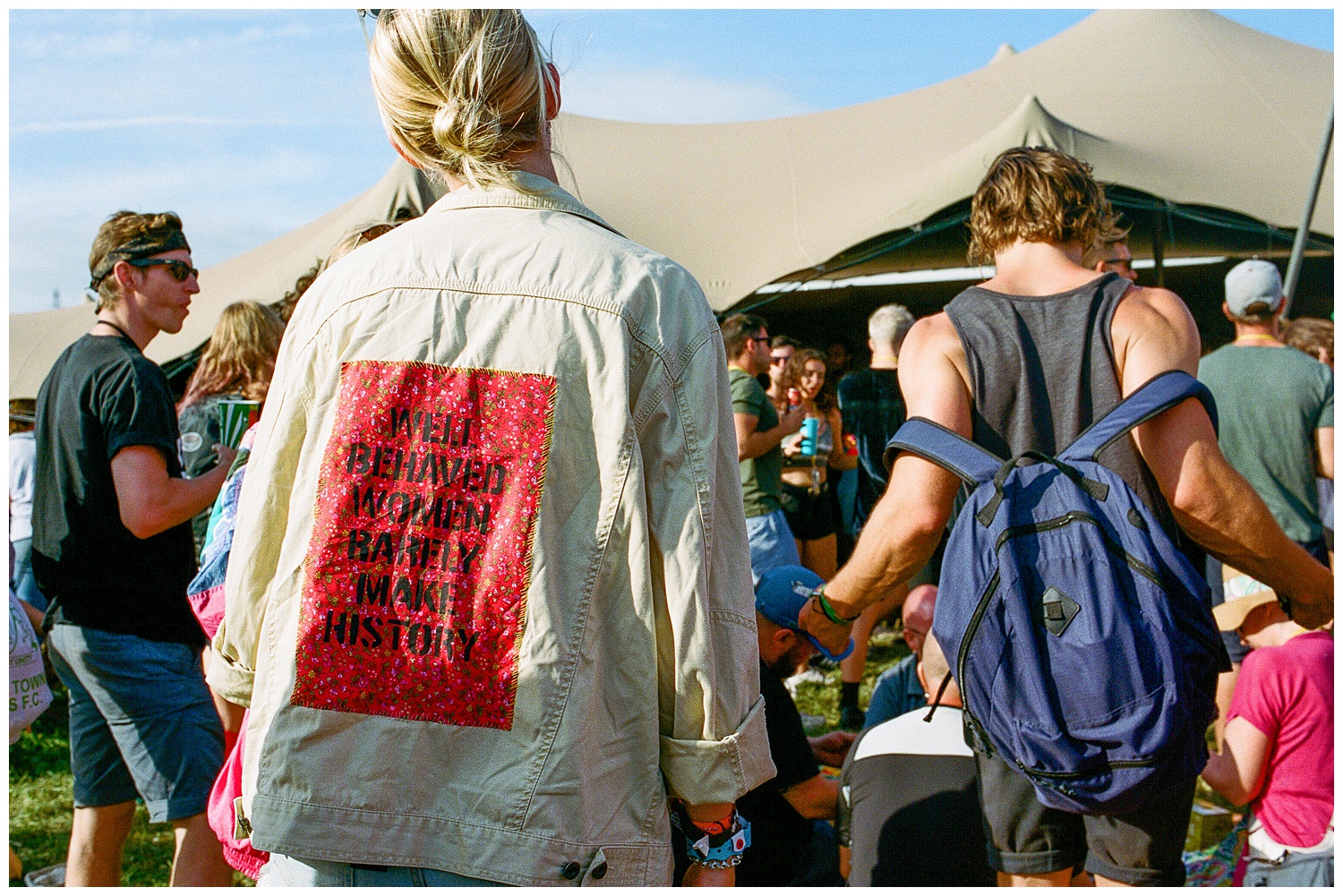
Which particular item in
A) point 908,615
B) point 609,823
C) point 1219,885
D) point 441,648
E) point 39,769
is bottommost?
point 39,769

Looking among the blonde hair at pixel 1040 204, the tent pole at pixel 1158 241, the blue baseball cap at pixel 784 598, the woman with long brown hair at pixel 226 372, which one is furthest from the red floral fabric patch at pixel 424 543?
the tent pole at pixel 1158 241

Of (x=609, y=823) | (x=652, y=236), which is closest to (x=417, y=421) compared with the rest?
(x=609, y=823)

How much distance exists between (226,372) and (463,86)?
8.08 ft

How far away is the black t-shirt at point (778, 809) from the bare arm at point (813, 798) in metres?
0.02

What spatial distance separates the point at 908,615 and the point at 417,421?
86.7 inches

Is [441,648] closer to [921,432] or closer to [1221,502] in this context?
[921,432]

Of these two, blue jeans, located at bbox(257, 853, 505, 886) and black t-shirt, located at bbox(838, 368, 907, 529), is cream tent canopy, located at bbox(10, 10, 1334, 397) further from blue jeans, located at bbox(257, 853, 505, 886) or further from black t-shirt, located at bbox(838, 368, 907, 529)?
blue jeans, located at bbox(257, 853, 505, 886)

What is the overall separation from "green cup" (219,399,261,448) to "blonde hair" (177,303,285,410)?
48cm

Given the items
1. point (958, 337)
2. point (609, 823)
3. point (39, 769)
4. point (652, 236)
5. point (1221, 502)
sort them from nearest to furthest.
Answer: point (609, 823) → point (1221, 502) → point (958, 337) → point (39, 769) → point (652, 236)

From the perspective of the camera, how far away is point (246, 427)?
9.18ft

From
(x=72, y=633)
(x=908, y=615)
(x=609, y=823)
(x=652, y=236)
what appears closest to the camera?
(x=609, y=823)

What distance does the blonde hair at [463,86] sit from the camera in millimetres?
1268

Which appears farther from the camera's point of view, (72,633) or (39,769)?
(39,769)

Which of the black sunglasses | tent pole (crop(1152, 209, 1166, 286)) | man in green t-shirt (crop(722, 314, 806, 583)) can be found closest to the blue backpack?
the black sunglasses
